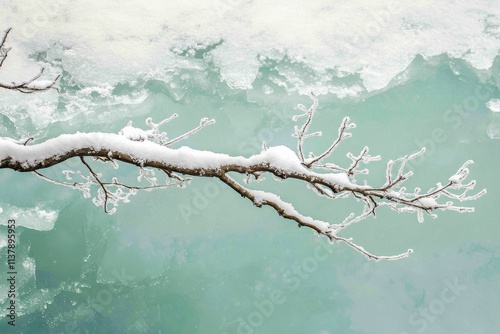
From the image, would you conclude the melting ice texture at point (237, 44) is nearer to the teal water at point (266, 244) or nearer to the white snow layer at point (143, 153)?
the teal water at point (266, 244)

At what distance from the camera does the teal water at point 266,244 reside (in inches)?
440

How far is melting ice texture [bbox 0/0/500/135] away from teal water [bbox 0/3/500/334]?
2.23ft

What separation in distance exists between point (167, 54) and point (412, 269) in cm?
937

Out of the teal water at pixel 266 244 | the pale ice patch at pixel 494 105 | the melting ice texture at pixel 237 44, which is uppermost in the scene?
the melting ice texture at pixel 237 44

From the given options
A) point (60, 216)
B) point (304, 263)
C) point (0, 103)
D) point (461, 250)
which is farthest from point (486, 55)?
point (60, 216)

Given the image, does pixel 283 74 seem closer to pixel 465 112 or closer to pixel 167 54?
pixel 167 54

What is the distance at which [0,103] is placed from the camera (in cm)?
956

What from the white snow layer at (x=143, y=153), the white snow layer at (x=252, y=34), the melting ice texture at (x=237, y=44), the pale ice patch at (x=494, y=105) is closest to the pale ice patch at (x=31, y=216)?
the melting ice texture at (x=237, y=44)

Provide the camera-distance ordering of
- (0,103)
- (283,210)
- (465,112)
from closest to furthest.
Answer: (283,210) → (0,103) → (465,112)

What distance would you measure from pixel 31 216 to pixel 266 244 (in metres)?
6.76

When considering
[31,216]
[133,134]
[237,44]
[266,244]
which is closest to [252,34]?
[237,44]

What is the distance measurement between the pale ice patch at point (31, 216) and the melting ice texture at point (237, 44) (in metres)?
2.94

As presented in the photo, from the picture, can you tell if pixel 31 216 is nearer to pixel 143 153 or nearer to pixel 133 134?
pixel 133 134

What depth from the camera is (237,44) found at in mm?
10305
